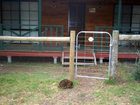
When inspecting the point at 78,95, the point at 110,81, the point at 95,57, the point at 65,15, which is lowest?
the point at 78,95

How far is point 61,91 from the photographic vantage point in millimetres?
7320

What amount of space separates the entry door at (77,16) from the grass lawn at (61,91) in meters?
5.86

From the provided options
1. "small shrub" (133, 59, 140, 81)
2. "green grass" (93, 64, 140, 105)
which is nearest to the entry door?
"small shrub" (133, 59, 140, 81)

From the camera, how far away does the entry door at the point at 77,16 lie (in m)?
14.6

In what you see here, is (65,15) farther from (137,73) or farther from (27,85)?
(27,85)

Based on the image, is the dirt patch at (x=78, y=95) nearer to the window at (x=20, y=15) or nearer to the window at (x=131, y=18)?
the window at (x=20, y=15)

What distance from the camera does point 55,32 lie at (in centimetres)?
1395

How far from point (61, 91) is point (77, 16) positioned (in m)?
8.04

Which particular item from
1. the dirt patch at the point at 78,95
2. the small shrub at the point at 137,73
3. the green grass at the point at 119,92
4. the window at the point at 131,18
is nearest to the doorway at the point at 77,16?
the window at the point at 131,18

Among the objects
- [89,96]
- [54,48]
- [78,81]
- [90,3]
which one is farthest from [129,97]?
[90,3]

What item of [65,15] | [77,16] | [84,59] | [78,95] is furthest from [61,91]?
[77,16]

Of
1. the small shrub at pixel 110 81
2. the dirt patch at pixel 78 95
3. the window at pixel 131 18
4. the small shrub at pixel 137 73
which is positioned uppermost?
the window at pixel 131 18

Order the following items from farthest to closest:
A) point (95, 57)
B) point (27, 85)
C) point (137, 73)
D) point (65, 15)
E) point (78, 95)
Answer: point (65, 15), point (95, 57), point (137, 73), point (27, 85), point (78, 95)

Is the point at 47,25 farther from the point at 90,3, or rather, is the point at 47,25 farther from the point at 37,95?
the point at 37,95
